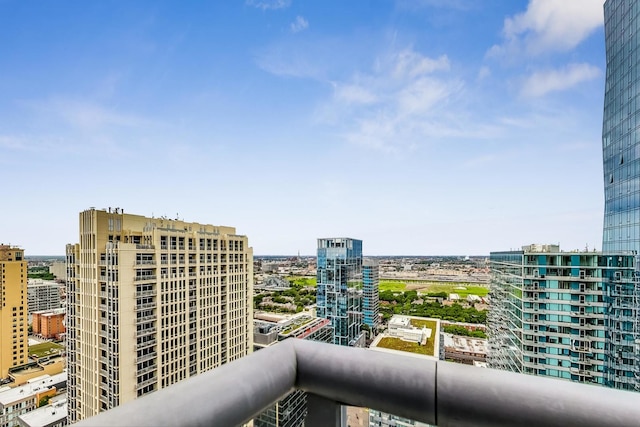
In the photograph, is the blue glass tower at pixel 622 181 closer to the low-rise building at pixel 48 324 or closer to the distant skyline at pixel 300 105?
the distant skyline at pixel 300 105

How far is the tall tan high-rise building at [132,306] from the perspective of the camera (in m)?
9.95

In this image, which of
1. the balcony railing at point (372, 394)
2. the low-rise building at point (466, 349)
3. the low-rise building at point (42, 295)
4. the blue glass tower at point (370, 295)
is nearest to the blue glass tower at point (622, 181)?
the low-rise building at point (466, 349)

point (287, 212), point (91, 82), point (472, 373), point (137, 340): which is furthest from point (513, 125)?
point (137, 340)

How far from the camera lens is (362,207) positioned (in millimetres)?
14734

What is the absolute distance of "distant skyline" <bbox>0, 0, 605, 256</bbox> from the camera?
5.30 m

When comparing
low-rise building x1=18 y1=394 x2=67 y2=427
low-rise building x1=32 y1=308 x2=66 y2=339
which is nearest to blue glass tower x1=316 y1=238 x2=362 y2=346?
low-rise building x1=18 y1=394 x2=67 y2=427

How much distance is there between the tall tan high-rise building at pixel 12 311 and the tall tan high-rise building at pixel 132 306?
1733cm

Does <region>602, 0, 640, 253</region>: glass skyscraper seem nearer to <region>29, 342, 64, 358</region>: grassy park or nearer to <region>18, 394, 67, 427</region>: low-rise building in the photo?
<region>18, 394, 67, 427</region>: low-rise building

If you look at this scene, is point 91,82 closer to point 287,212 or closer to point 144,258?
point 144,258

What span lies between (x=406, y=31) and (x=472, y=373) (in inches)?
239

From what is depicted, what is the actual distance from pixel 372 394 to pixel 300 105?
7.09m

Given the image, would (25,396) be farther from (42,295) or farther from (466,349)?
(466,349)

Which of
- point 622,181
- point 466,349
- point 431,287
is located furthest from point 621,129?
point 431,287

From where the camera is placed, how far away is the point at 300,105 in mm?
7012
